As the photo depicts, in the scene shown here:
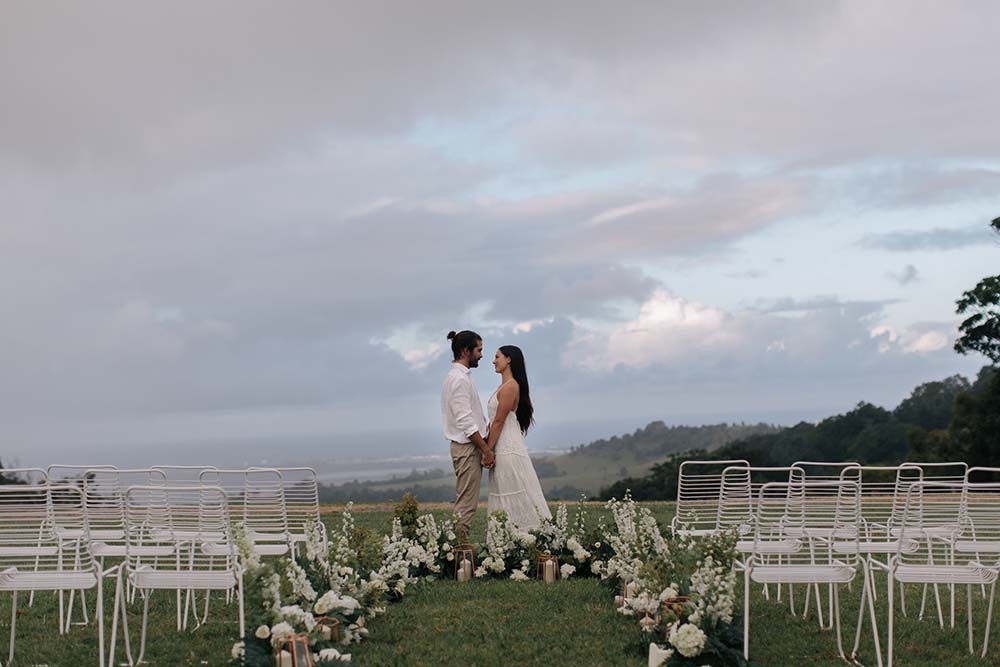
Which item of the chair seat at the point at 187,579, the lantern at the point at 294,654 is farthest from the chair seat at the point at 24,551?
the lantern at the point at 294,654

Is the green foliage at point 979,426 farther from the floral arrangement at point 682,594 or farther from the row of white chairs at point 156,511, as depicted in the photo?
the row of white chairs at point 156,511

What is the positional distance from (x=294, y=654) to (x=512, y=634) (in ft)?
7.02

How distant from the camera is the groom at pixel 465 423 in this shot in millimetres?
10688

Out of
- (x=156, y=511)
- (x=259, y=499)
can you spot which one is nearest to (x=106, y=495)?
(x=156, y=511)

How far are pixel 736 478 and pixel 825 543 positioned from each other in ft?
2.68

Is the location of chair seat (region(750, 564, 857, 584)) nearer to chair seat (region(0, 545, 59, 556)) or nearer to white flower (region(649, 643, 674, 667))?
white flower (region(649, 643, 674, 667))

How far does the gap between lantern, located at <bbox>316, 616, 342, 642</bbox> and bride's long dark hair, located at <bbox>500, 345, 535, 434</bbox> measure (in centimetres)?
419

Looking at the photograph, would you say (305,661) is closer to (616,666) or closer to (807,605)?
(616,666)

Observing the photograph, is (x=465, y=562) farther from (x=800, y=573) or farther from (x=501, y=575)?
(x=800, y=573)

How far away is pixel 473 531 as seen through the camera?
14625 mm

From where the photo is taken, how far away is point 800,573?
6.39 metres

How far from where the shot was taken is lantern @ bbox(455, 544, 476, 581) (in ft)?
33.5

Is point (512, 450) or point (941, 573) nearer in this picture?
point (941, 573)

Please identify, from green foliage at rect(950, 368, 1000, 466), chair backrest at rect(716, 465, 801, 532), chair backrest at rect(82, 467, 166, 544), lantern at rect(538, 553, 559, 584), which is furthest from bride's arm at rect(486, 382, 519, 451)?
green foliage at rect(950, 368, 1000, 466)
